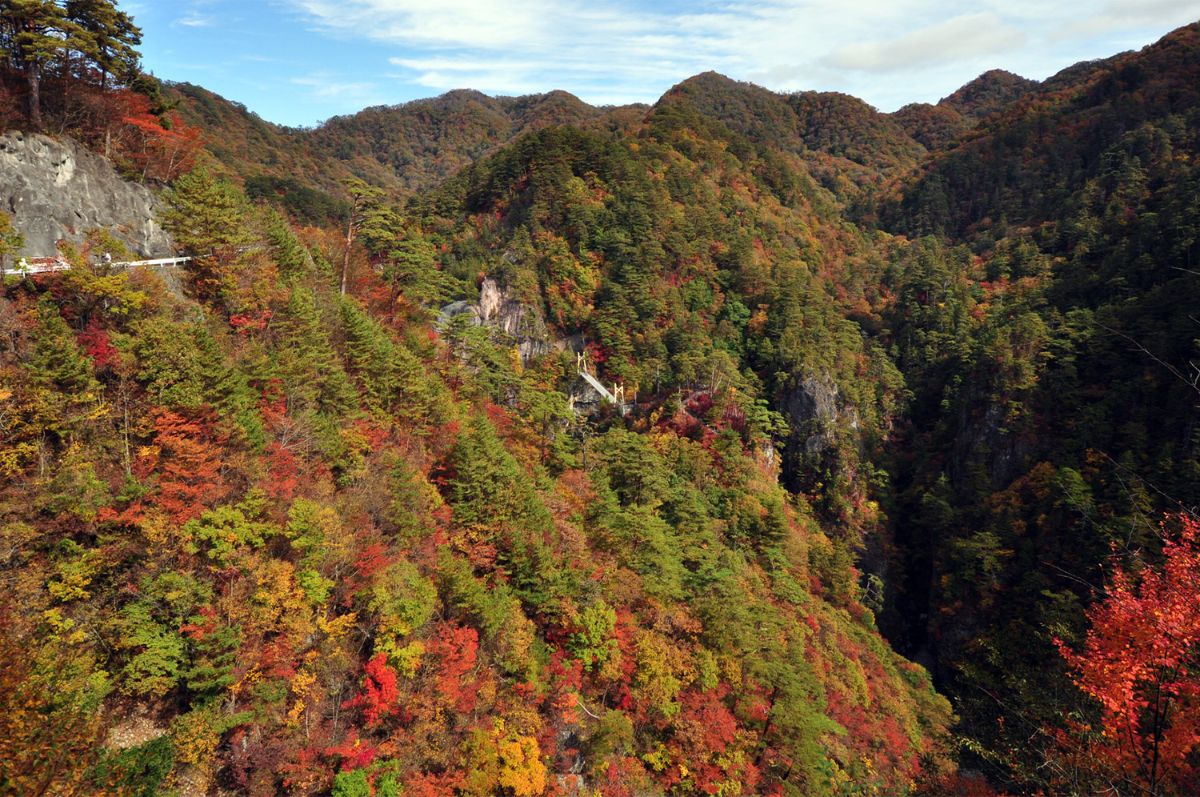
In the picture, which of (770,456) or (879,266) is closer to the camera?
(770,456)

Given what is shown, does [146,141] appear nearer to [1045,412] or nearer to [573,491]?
[573,491]

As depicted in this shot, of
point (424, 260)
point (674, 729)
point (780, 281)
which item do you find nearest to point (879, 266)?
point (780, 281)

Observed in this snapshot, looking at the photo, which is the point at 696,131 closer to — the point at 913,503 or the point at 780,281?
the point at 780,281

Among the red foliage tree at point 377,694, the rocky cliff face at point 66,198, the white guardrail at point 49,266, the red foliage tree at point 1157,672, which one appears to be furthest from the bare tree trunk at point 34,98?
the red foliage tree at point 1157,672

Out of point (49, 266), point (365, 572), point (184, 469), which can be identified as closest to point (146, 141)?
point (49, 266)

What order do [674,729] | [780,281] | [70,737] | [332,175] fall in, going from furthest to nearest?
[332,175] → [780,281] → [674,729] → [70,737]

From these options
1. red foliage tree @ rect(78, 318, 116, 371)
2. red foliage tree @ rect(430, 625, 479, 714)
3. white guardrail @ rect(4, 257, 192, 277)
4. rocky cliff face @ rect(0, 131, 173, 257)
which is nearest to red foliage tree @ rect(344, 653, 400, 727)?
red foliage tree @ rect(430, 625, 479, 714)
